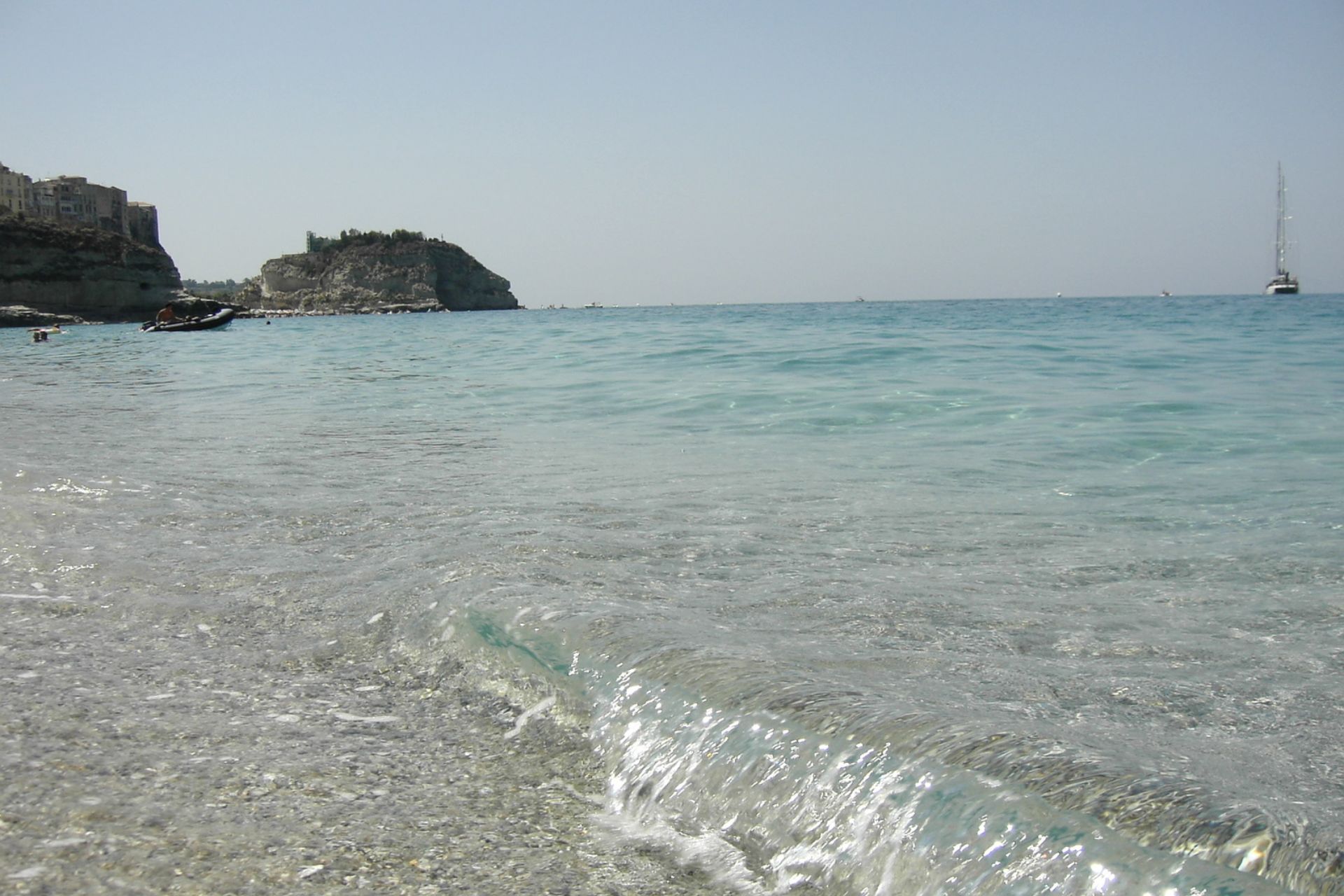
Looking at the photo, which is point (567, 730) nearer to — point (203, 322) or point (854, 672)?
point (854, 672)

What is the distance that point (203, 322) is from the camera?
159 feet

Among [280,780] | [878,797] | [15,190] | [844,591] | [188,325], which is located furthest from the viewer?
[15,190]

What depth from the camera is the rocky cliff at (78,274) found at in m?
66.1

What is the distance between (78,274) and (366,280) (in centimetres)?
6536

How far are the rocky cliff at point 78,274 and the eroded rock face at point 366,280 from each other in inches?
2169

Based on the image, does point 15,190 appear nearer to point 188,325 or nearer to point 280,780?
→ point 188,325

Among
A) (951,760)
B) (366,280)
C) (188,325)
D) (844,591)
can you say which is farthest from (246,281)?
(951,760)

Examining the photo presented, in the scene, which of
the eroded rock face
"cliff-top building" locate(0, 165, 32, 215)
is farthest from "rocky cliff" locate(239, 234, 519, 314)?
"cliff-top building" locate(0, 165, 32, 215)

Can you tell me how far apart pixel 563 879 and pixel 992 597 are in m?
2.49

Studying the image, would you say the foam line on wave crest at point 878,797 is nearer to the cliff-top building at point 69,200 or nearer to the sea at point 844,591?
the sea at point 844,591

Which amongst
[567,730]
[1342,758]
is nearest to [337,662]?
[567,730]

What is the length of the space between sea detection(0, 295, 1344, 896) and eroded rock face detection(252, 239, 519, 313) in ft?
413

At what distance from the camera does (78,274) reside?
6875 cm

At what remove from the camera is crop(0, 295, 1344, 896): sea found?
2178mm
